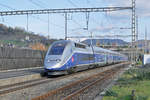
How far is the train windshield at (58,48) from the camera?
2249cm

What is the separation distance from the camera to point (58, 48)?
22.9 metres

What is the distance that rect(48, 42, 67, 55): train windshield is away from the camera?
22487mm

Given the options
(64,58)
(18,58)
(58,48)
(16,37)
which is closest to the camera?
(64,58)

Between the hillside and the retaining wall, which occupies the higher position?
the hillside

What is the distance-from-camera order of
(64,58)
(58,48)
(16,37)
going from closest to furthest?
(64,58) → (58,48) → (16,37)

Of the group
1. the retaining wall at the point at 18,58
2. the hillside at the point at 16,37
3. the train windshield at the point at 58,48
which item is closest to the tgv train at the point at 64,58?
the train windshield at the point at 58,48

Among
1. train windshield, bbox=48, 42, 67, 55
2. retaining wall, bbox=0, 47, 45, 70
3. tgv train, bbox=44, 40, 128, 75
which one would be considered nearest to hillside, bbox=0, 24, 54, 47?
retaining wall, bbox=0, 47, 45, 70

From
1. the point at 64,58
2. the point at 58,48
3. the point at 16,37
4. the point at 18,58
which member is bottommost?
the point at 18,58

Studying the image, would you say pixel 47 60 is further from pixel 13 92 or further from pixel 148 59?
pixel 148 59

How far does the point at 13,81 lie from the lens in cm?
1847

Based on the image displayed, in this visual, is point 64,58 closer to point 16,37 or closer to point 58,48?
point 58,48

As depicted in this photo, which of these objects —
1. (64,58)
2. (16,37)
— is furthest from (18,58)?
(16,37)

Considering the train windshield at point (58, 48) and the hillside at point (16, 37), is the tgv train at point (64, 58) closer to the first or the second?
the train windshield at point (58, 48)

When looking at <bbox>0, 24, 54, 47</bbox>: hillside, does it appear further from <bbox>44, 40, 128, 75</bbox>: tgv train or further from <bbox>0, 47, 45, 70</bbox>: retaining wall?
<bbox>44, 40, 128, 75</bbox>: tgv train
